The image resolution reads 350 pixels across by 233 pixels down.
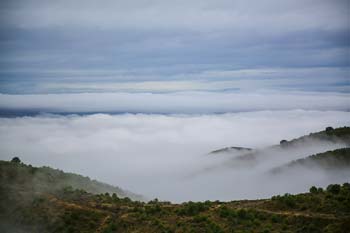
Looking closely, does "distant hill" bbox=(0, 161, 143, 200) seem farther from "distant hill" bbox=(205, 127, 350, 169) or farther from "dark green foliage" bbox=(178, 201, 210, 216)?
"distant hill" bbox=(205, 127, 350, 169)

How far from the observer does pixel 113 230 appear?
5997 cm

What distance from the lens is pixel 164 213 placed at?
205 ft

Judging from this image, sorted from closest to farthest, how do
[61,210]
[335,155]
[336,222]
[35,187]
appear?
1. [336,222]
2. [61,210]
3. [35,187]
4. [335,155]

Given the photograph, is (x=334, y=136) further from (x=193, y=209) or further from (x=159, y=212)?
(x=159, y=212)

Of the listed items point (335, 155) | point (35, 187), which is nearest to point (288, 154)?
point (335, 155)

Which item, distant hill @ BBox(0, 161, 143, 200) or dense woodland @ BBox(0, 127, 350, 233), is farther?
distant hill @ BBox(0, 161, 143, 200)

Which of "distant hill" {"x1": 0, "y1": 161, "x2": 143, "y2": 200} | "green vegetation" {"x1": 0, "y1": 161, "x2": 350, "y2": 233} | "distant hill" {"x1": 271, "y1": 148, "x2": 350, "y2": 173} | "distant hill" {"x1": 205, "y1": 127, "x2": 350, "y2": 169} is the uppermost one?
"distant hill" {"x1": 205, "y1": 127, "x2": 350, "y2": 169}

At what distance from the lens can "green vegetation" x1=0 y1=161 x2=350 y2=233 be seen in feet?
177

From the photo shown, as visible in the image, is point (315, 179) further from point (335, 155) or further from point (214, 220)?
point (214, 220)

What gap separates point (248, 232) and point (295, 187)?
92.0m

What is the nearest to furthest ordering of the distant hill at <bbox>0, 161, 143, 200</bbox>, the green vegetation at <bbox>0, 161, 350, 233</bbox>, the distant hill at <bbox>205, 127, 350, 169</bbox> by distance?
the green vegetation at <bbox>0, 161, 350, 233</bbox>
the distant hill at <bbox>0, 161, 143, 200</bbox>
the distant hill at <bbox>205, 127, 350, 169</bbox>

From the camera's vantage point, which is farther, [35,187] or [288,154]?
[288,154]

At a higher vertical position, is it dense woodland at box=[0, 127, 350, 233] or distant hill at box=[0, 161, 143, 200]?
distant hill at box=[0, 161, 143, 200]

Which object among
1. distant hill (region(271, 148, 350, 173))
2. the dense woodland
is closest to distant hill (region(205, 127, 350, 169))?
distant hill (region(271, 148, 350, 173))
